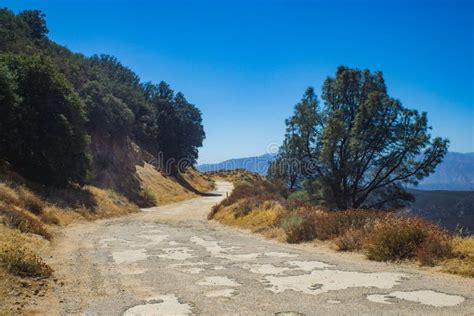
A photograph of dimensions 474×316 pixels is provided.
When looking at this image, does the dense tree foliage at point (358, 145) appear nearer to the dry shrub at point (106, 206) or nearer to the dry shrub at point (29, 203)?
the dry shrub at point (106, 206)

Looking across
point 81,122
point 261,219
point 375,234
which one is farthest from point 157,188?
point 375,234

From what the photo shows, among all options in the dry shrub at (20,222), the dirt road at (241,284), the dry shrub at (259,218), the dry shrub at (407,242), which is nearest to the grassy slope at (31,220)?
the dry shrub at (20,222)

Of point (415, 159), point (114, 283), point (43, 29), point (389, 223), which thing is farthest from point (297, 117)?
point (43, 29)

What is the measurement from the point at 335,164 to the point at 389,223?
18.3 meters

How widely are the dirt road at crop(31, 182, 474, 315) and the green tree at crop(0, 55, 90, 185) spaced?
13.7m

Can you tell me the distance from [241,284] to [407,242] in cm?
499

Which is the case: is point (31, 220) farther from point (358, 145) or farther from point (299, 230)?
point (358, 145)

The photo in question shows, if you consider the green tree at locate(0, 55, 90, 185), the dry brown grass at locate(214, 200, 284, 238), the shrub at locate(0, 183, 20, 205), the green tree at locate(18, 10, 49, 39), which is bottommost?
the dry brown grass at locate(214, 200, 284, 238)

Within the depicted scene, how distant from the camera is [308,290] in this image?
24.5 feet

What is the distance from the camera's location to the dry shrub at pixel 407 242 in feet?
32.9

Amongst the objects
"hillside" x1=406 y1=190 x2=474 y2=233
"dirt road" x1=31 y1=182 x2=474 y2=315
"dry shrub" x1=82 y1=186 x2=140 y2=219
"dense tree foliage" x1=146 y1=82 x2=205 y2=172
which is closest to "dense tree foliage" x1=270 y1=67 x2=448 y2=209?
"hillside" x1=406 y1=190 x2=474 y2=233

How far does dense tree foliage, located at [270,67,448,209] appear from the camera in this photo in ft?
94.9

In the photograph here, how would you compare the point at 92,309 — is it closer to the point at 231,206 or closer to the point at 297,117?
the point at 231,206

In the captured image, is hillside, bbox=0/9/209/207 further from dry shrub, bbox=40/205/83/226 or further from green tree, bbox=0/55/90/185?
dry shrub, bbox=40/205/83/226
